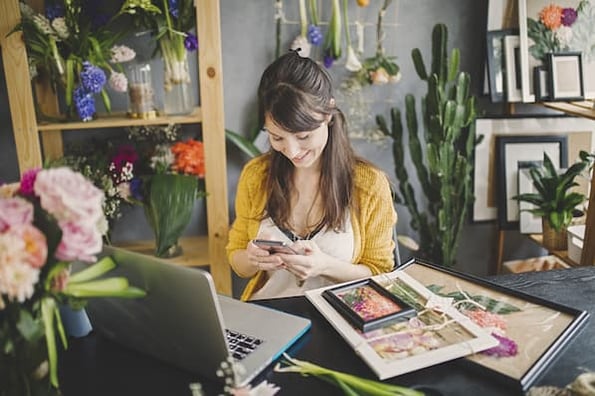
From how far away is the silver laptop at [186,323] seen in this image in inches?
31.6

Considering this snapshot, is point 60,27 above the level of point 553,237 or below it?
above

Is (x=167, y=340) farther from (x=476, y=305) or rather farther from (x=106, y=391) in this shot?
(x=476, y=305)

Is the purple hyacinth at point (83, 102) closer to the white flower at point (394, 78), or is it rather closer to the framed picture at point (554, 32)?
the white flower at point (394, 78)

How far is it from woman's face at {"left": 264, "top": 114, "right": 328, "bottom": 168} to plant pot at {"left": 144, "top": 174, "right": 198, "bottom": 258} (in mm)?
629

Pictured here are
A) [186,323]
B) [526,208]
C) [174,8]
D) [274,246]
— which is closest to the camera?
[186,323]

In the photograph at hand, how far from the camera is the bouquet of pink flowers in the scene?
1.99 feet

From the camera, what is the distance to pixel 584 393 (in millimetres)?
776

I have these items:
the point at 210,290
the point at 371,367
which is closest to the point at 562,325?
the point at 371,367

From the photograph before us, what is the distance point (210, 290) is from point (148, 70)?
1434 millimetres

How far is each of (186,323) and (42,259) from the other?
0.28m

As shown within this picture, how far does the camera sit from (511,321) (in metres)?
1.01

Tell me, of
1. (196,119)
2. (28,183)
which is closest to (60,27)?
(196,119)

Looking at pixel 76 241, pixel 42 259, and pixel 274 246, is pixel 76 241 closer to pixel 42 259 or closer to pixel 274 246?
pixel 42 259

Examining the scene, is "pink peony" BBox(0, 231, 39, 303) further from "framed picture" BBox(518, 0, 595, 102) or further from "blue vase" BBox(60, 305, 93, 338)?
"framed picture" BBox(518, 0, 595, 102)
